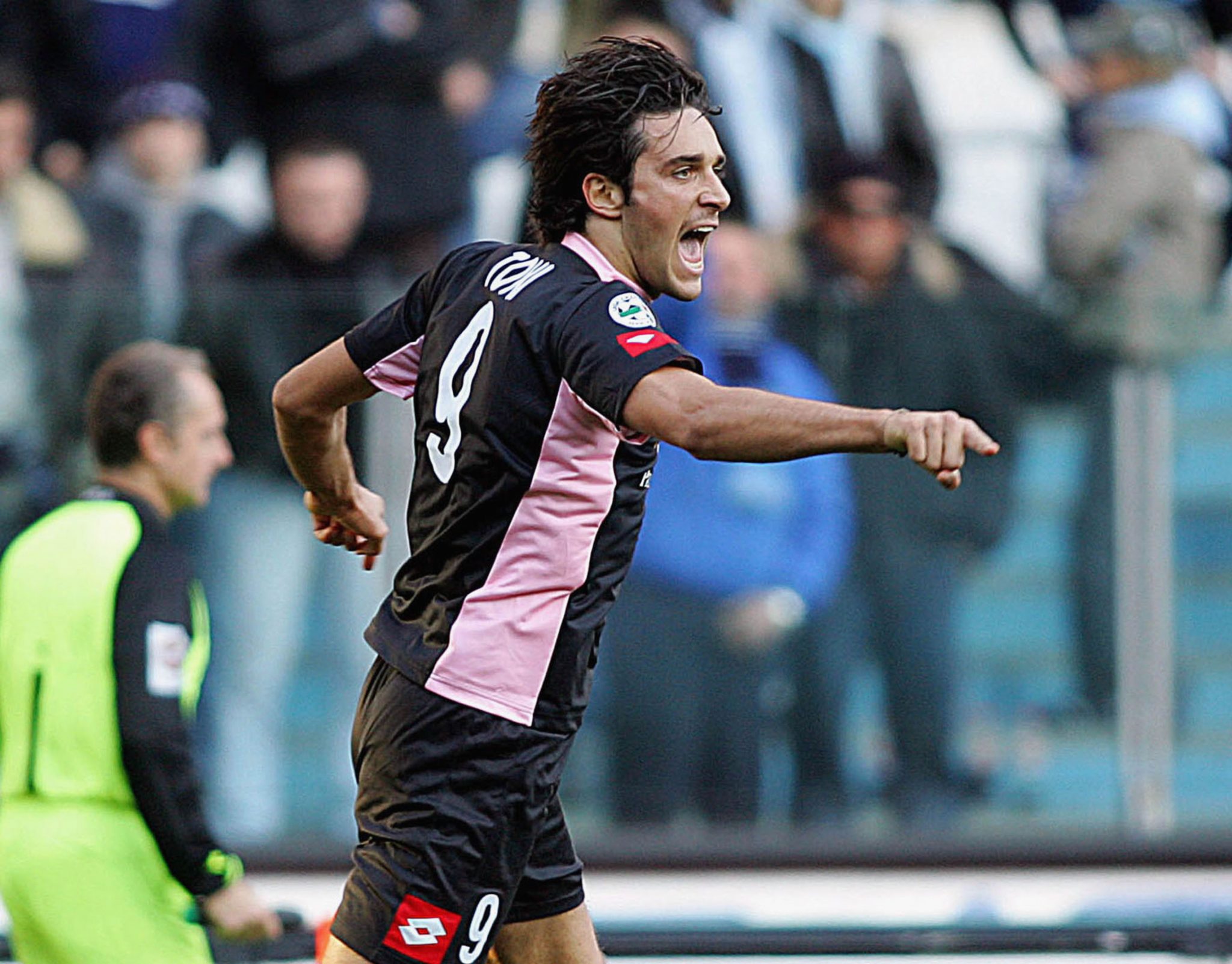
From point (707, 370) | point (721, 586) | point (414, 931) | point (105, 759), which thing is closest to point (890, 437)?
point (414, 931)

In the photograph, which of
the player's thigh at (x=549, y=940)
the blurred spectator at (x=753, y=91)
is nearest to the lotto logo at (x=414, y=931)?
the player's thigh at (x=549, y=940)

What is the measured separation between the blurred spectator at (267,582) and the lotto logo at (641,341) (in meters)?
4.00

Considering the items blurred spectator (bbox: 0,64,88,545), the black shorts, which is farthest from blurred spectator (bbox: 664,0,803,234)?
the black shorts

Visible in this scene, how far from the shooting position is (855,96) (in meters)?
7.95

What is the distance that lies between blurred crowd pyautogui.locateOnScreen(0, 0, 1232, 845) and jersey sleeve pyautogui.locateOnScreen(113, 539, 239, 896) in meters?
2.78

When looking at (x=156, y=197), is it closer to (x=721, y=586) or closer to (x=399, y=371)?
(x=721, y=586)

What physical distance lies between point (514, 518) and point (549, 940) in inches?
33.4

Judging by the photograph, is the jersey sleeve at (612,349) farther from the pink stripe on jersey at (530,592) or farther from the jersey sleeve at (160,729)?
the jersey sleeve at (160,729)

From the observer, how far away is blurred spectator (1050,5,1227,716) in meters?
7.11

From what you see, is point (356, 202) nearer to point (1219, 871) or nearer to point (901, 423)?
point (1219, 871)

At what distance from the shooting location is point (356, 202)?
7.30m

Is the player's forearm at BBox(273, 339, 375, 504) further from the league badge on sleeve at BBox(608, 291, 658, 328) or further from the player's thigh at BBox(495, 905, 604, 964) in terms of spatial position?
the player's thigh at BBox(495, 905, 604, 964)

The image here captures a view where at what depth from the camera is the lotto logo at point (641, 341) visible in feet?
9.87

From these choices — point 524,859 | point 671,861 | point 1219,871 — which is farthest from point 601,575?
point 1219,871
